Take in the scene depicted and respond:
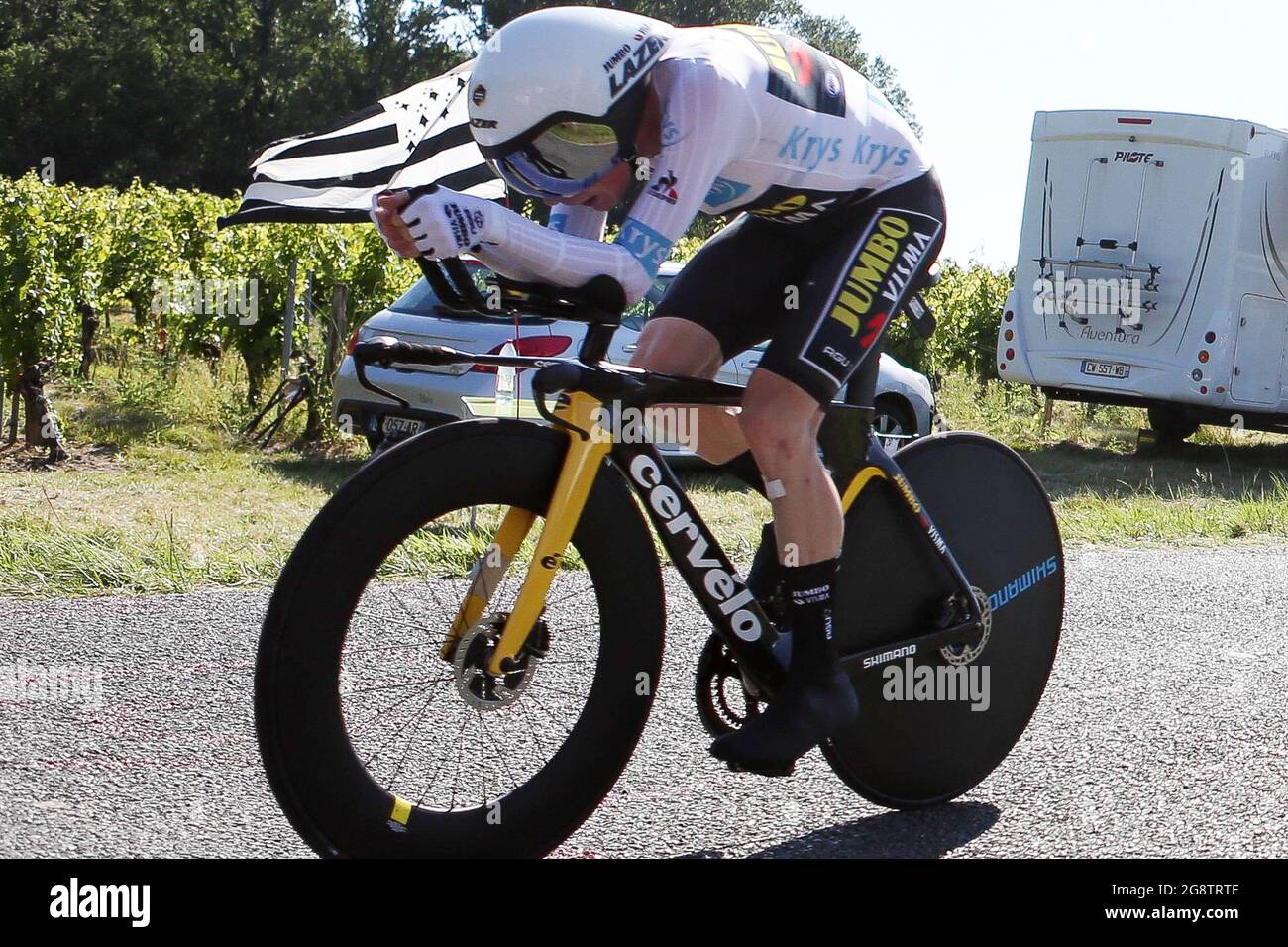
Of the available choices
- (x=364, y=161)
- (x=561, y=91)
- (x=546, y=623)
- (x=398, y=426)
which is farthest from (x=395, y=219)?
(x=364, y=161)

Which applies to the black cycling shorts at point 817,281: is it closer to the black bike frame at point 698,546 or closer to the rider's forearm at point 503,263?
the black bike frame at point 698,546

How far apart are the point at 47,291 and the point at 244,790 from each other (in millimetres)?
9863

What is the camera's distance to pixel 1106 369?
14328 mm

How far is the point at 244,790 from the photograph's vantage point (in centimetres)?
362

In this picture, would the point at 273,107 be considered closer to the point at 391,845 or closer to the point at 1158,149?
the point at 1158,149

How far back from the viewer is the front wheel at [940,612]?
3660 mm

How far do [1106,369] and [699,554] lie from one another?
39.5ft

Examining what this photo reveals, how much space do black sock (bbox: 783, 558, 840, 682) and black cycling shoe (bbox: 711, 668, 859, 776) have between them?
30 millimetres

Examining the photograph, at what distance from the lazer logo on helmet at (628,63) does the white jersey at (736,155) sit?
4 centimetres

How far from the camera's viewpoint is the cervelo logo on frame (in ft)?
10.3

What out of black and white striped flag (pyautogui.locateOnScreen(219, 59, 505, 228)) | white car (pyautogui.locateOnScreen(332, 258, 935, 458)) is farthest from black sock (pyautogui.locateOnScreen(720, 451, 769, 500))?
black and white striped flag (pyautogui.locateOnScreen(219, 59, 505, 228))

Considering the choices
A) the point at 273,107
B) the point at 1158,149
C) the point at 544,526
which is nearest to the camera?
the point at 544,526

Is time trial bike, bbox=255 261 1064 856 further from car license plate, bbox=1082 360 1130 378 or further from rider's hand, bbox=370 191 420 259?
car license plate, bbox=1082 360 1130 378
